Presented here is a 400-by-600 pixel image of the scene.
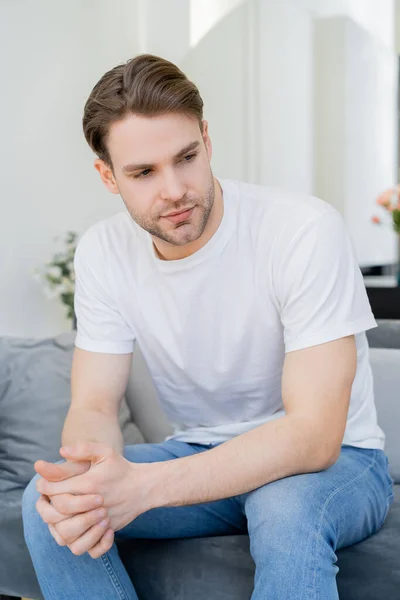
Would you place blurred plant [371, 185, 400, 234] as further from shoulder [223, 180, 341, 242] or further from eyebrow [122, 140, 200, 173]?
eyebrow [122, 140, 200, 173]

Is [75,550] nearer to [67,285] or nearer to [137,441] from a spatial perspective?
[137,441]

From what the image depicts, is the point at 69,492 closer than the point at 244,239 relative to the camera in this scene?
Yes

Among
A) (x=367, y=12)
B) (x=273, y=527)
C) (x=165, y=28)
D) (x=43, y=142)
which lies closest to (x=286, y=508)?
(x=273, y=527)

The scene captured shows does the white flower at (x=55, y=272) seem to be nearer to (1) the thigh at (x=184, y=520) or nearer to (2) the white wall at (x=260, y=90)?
(2) the white wall at (x=260, y=90)

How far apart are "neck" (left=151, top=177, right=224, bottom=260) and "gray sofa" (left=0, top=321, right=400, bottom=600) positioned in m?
0.55

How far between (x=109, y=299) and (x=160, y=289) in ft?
0.39

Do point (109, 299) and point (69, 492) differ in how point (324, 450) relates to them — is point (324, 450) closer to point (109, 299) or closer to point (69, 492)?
point (69, 492)

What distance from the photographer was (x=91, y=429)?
1557 millimetres

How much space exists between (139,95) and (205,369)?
0.52 meters

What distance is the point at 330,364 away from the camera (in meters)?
1.37

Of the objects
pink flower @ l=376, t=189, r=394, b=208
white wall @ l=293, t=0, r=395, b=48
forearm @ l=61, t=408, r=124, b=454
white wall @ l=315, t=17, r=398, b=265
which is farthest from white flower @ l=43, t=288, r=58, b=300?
white wall @ l=293, t=0, r=395, b=48

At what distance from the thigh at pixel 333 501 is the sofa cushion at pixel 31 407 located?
0.82 m

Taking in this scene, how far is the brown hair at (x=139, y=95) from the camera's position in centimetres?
149

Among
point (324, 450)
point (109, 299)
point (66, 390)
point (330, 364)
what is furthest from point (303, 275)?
point (66, 390)
